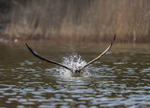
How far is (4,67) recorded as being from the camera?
25672mm

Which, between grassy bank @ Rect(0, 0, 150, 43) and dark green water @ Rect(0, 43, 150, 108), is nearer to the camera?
dark green water @ Rect(0, 43, 150, 108)

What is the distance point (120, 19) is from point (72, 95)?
3760 centimetres

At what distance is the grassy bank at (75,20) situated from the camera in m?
51.3

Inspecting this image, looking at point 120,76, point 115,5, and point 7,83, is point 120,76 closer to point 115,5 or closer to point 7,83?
point 7,83

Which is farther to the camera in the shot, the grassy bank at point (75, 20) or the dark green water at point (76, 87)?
the grassy bank at point (75, 20)

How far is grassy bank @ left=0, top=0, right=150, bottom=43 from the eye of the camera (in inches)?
2021

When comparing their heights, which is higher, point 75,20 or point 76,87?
point 75,20

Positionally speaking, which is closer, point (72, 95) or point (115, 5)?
point (72, 95)

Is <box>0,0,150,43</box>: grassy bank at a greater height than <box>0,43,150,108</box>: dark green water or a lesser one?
greater

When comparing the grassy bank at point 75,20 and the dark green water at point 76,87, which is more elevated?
the grassy bank at point 75,20

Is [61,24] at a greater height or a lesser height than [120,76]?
greater

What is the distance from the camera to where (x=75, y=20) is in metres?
55.2

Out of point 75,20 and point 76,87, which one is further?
point 75,20

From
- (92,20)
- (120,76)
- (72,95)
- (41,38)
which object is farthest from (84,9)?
(72,95)
